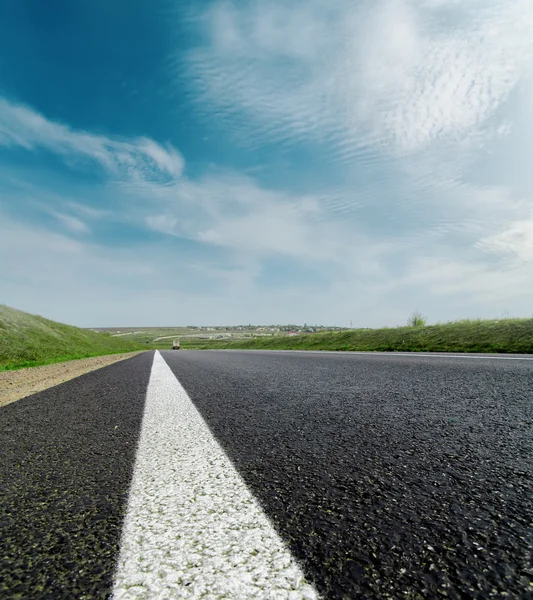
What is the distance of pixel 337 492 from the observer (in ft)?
4.42

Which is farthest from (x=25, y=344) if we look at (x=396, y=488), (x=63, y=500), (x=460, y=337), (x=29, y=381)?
(x=396, y=488)

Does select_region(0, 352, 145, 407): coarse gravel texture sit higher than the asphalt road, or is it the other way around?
the asphalt road

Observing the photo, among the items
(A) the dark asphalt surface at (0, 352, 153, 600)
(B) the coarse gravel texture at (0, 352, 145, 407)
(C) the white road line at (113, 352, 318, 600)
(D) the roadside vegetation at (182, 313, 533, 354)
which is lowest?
(B) the coarse gravel texture at (0, 352, 145, 407)

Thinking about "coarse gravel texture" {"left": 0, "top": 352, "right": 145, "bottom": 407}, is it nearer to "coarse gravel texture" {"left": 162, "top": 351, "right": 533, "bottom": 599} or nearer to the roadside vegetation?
"coarse gravel texture" {"left": 162, "top": 351, "right": 533, "bottom": 599}

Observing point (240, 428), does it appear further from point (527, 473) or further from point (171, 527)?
point (527, 473)

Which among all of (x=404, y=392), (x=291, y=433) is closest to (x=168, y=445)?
(x=291, y=433)

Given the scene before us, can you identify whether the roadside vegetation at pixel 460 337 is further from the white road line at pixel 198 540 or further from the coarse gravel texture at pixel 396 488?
the white road line at pixel 198 540

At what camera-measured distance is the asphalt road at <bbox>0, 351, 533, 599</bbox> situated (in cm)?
87

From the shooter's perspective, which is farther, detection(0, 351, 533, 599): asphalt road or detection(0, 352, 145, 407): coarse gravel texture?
detection(0, 352, 145, 407): coarse gravel texture

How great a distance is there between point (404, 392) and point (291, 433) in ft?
6.41

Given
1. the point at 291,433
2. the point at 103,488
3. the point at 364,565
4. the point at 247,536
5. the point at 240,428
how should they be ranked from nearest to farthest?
the point at 364,565 → the point at 247,536 → the point at 103,488 → the point at 291,433 → the point at 240,428

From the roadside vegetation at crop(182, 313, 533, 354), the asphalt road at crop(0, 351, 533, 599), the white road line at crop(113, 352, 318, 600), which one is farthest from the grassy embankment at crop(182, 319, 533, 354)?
the white road line at crop(113, 352, 318, 600)

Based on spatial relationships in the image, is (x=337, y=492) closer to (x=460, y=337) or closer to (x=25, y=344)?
(x=460, y=337)

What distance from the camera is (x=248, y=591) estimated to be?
0.79 m
